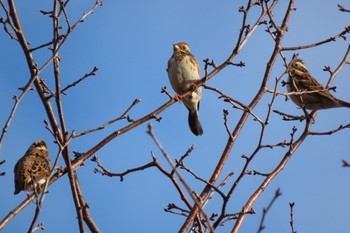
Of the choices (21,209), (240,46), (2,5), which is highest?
(240,46)

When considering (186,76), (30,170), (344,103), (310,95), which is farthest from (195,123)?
(30,170)

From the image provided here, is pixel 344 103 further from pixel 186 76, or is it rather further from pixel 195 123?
pixel 195 123

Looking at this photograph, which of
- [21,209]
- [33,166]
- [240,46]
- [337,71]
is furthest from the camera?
[33,166]

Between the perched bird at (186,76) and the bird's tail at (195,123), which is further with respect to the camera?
the bird's tail at (195,123)

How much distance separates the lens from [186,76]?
29.6ft

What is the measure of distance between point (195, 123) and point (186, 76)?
4.14 ft

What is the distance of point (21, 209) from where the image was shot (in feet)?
→ 14.5

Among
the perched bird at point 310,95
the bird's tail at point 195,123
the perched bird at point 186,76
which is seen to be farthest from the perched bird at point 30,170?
the perched bird at point 310,95

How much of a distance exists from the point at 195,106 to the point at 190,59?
94 centimetres

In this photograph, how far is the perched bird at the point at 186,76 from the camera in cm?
903

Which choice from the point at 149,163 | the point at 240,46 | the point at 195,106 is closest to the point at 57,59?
the point at 149,163

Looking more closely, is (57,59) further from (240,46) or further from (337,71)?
(337,71)

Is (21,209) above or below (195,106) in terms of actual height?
below

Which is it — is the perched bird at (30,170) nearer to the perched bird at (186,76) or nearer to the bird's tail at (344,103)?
the perched bird at (186,76)
